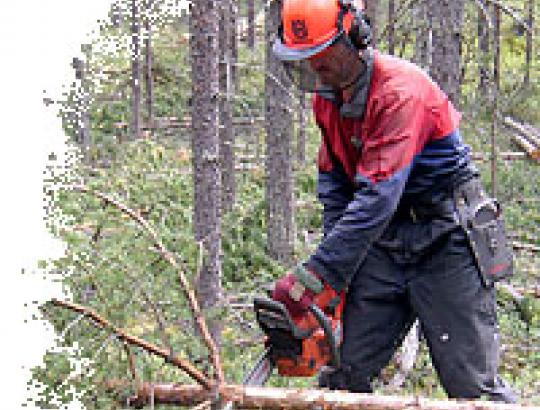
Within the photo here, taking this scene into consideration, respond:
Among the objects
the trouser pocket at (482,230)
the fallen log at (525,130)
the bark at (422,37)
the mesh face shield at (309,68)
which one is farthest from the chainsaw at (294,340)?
A: the fallen log at (525,130)

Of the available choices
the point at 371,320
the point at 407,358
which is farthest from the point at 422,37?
the point at 371,320

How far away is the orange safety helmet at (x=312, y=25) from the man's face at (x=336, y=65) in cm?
5

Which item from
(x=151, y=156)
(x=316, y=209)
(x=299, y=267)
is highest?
(x=151, y=156)

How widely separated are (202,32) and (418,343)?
3023 mm

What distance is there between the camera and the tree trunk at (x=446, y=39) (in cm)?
655

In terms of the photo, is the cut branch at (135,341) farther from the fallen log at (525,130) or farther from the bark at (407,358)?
the fallen log at (525,130)

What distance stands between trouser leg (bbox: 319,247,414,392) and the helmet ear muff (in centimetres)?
113

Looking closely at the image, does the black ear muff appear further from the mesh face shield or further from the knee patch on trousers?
the knee patch on trousers

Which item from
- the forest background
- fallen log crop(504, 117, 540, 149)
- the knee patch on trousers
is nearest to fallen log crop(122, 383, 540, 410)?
the forest background

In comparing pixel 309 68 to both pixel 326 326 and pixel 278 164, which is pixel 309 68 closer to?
pixel 326 326

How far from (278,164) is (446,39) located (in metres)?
3.33

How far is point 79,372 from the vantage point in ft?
8.66

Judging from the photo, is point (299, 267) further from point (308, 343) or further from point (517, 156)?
point (517, 156)

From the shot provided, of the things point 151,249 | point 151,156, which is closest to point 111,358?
point 151,249
